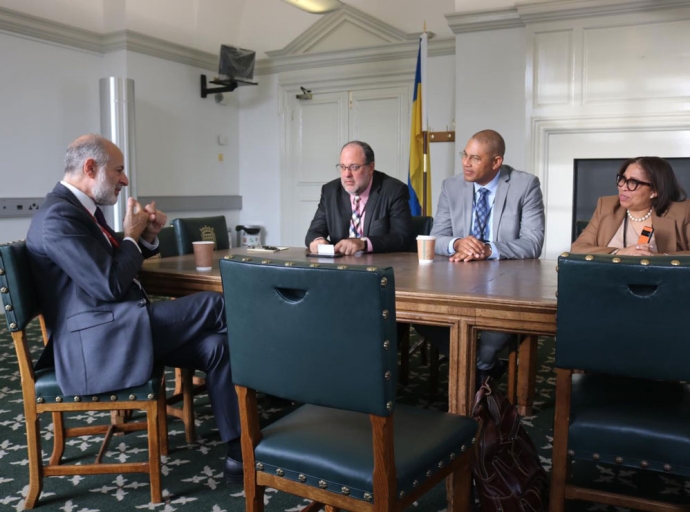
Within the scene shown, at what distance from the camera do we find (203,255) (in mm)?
2422

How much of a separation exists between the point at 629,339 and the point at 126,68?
5500mm

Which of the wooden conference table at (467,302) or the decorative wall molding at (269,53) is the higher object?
the decorative wall molding at (269,53)

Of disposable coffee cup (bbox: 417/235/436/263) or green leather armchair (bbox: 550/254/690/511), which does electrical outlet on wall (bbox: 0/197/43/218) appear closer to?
disposable coffee cup (bbox: 417/235/436/263)

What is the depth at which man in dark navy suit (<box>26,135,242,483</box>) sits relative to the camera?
191 cm

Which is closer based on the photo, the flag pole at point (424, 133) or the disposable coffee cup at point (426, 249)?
the disposable coffee cup at point (426, 249)

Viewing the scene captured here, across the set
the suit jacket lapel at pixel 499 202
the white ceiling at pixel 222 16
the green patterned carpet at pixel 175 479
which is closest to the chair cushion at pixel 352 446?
the green patterned carpet at pixel 175 479

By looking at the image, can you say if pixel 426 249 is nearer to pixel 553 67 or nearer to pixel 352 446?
pixel 352 446

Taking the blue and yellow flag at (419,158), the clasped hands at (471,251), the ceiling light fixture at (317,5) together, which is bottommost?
the clasped hands at (471,251)

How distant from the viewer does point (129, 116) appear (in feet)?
18.2

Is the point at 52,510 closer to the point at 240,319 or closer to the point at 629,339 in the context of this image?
the point at 240,319

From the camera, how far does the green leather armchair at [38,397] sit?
6.08 feet

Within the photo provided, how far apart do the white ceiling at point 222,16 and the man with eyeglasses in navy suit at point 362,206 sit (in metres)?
2.82

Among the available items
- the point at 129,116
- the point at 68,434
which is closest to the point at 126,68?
the point at 129,116

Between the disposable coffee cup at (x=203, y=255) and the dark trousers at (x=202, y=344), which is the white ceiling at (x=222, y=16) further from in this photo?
the dark trousers at (x=202, y=344)
